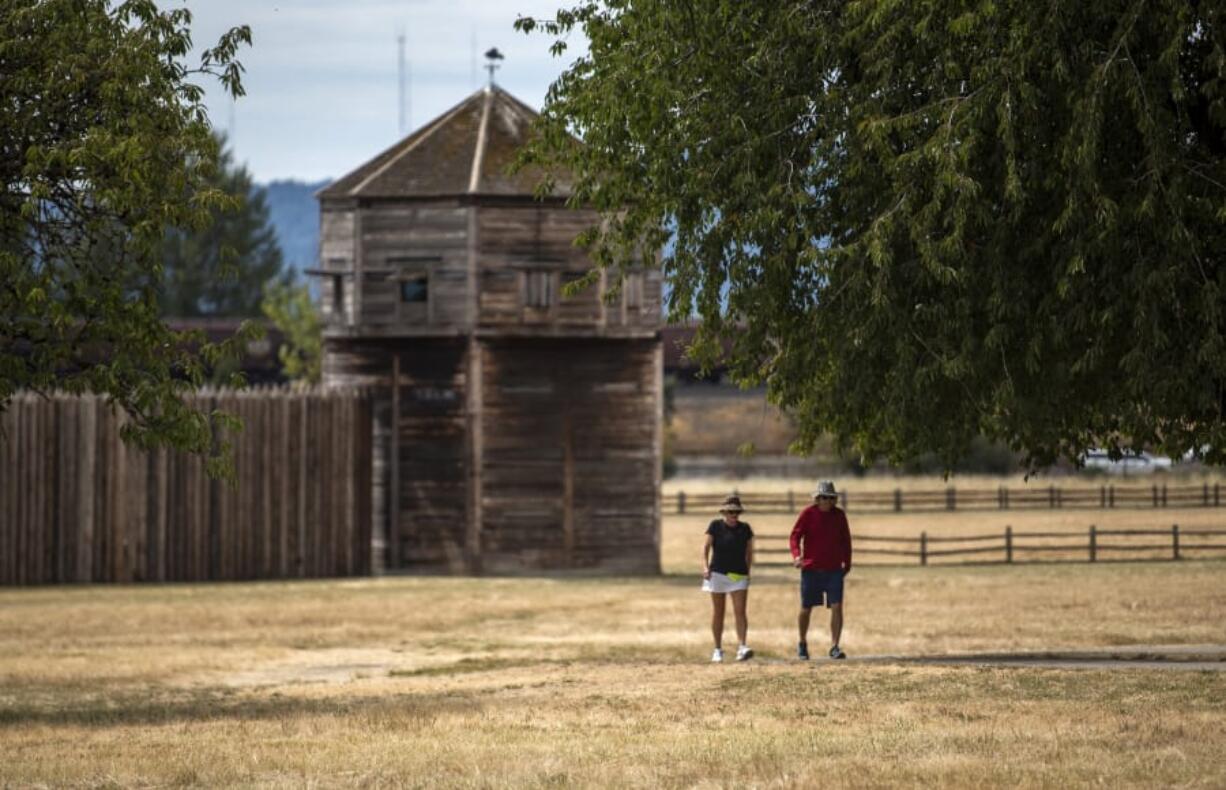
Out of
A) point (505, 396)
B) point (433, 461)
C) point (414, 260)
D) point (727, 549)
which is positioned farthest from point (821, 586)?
point (414, 260)

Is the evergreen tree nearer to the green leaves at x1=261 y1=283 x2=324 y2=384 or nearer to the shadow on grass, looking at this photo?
the green leaves at x1=261 y1=283 x2=324 y2=384

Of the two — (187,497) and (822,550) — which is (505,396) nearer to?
(187,497)

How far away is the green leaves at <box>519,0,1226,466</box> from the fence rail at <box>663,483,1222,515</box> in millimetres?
46208

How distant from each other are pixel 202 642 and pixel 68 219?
13.1 metres

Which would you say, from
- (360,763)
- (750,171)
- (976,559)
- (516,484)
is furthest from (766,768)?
(976,559)

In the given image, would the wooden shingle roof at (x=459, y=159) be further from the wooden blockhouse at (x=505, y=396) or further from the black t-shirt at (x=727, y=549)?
the black t-shirt at (x=727, y=549)

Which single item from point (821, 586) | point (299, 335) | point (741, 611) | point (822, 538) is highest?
point (299, 335)

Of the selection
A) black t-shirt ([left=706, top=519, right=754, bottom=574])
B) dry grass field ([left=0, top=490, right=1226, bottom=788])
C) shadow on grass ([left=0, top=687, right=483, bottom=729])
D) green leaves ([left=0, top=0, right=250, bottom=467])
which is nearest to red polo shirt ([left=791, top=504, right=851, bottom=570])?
black t-shirt ([left=706, top=519, right=754, bottom=574])

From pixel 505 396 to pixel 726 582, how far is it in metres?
23.7

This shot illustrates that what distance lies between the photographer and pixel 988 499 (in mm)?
74062

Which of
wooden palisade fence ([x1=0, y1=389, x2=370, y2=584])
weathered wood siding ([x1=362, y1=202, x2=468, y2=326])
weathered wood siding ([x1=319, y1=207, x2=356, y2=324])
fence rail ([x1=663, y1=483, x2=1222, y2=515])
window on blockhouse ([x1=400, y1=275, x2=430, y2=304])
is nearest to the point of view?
wooden palisade fence ([x1=0, y1=389, x2=370, y2=584])

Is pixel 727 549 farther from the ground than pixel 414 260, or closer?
closer

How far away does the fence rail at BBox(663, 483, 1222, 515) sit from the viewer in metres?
68.3

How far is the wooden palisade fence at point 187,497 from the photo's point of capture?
146ft
